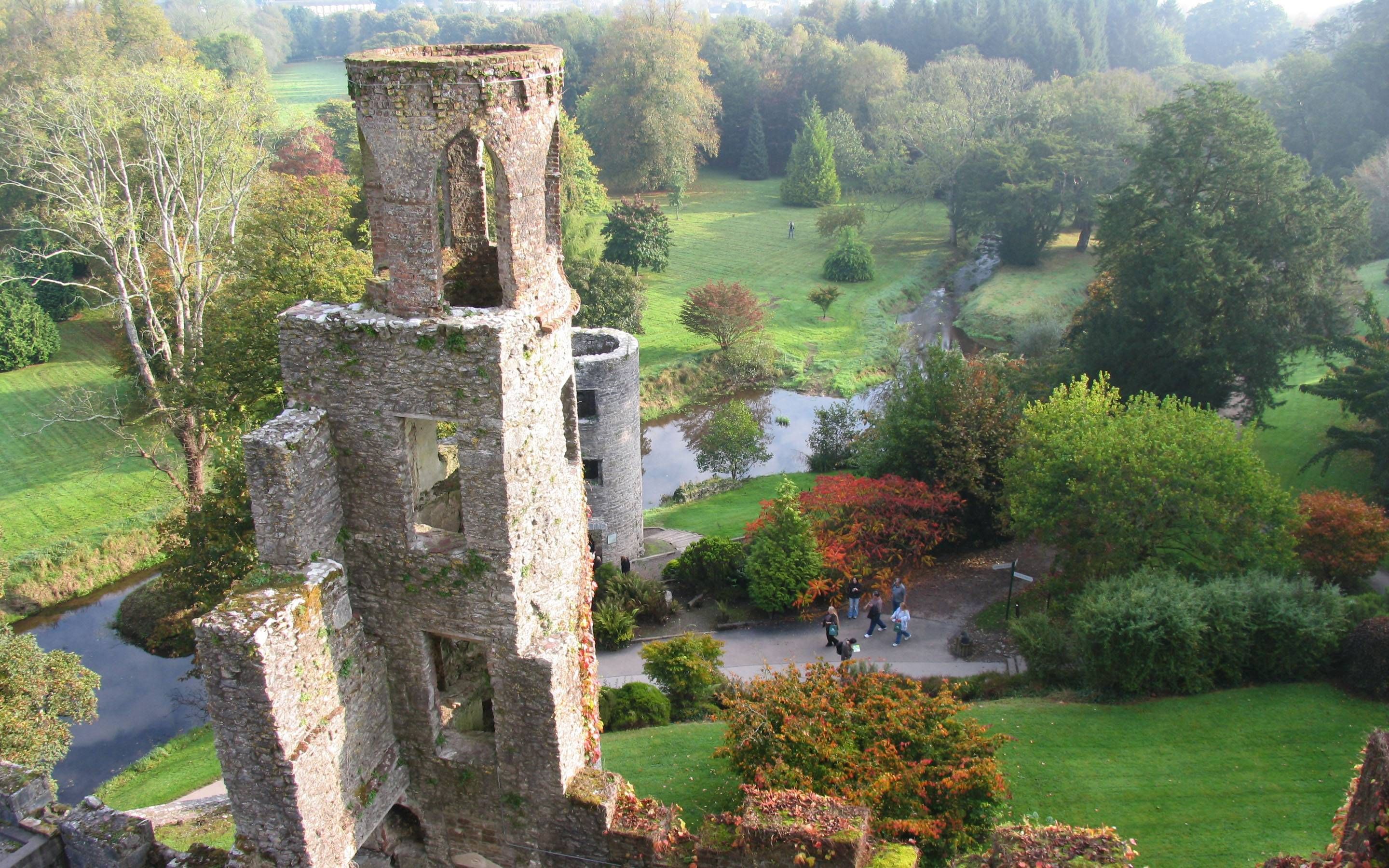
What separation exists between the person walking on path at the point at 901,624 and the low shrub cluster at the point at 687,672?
14.3ft

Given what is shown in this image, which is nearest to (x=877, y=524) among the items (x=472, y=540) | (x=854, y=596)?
(x=854, y=596)

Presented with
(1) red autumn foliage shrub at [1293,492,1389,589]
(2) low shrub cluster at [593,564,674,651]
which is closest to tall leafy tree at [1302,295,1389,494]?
(1) red autumn foliage shrub at [1293,492,1389,589]

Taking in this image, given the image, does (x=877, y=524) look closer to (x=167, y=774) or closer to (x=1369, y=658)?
(x=1369, y=658)

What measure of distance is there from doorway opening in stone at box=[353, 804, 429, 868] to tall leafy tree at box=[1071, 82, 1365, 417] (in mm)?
24419

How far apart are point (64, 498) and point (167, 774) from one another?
48.4 ft

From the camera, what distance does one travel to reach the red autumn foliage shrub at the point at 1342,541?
21.0m

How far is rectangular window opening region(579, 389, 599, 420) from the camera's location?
23312 mm

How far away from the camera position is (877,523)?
23.7m

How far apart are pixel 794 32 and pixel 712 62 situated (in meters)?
8.96

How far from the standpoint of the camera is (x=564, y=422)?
12.0 meters

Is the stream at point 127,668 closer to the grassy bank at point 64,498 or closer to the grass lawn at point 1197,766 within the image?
the grassy bank at point 64,498

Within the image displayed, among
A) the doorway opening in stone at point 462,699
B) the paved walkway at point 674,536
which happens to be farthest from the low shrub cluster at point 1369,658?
the doorway opening in stone at point 462,699

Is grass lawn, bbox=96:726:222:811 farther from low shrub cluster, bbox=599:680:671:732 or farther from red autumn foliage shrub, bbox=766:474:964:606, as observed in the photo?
red autumn foliage shrub, bbox=766:474:964:606

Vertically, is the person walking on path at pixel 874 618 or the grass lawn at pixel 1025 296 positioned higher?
the grass lawn at pixel 1025 296
